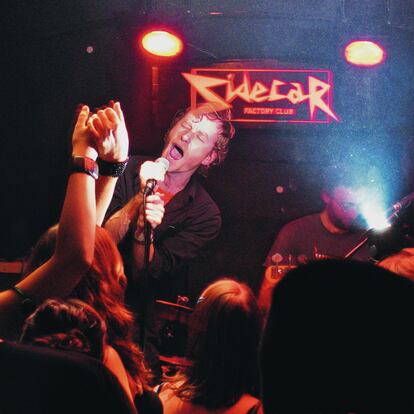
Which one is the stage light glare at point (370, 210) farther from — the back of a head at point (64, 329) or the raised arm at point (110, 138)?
the back of a head at point (64, 329)

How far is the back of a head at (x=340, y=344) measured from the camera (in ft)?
2.50

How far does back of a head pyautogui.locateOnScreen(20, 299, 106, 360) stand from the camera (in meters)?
1.17

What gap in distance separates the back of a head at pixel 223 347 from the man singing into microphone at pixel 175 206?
88.6 inches

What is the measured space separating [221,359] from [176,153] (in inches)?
123

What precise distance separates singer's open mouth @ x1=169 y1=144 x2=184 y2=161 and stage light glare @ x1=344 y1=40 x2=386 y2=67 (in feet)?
5.99

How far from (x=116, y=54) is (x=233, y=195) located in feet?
5.98

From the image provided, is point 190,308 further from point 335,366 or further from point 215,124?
point 335,366

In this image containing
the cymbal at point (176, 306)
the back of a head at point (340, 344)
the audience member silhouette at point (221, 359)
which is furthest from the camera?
the cymbal at point (176, 306)

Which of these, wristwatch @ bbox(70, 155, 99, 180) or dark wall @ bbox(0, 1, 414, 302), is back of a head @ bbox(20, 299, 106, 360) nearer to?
wristwatch @ bbox(70, 155, 99, 180)

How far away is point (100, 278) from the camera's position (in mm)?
1900

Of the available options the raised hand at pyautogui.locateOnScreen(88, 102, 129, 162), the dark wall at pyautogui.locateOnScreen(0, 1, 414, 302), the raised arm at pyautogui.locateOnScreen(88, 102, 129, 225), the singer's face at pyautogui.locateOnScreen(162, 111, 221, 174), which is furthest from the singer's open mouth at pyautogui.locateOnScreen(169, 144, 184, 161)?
the raised hand at pyautogui.locateOnScreen(88, 102, 129, 162)

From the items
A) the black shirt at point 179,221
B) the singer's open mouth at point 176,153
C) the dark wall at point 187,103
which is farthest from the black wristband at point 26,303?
the singer's open mouth at point 176,153

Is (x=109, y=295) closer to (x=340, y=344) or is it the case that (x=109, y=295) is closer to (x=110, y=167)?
(x=110, y=167)

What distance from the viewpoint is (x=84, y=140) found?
146 centimetres
